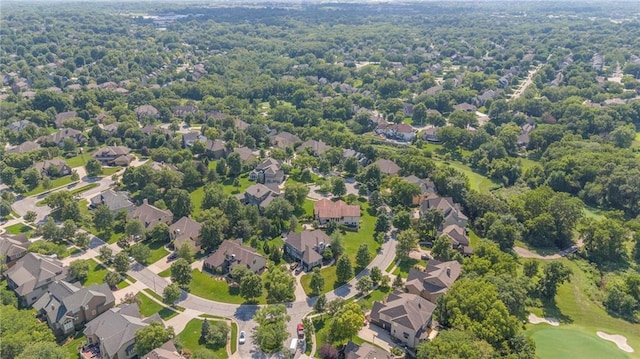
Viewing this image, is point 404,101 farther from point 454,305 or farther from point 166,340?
point 166,340

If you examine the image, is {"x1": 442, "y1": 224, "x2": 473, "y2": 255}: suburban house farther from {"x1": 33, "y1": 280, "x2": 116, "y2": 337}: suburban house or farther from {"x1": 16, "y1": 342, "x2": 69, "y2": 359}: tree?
{"x1": 16, "y1": 342, "x2": 69, "y2": 359}: tree

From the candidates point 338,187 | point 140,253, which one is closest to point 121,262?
point 140,253

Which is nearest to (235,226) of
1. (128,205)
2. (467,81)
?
(128,205)

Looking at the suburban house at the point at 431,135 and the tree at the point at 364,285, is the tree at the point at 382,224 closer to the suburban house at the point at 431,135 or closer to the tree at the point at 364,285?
the tree at the point at 364,285

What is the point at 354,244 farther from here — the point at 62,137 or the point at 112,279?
the point at 62,137

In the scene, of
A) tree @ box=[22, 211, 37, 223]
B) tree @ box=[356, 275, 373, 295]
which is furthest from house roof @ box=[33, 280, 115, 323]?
tree @ box=[356, 275, 373, 295]
